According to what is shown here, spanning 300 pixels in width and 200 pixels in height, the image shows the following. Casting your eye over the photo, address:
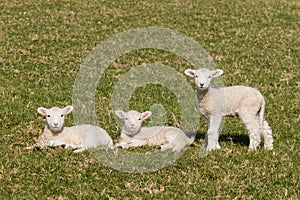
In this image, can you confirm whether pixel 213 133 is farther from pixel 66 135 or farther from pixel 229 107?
pixel 66 135

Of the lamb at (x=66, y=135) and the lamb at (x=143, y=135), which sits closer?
the lamb at (x=66, y=135)

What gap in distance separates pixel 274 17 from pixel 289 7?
4.09m

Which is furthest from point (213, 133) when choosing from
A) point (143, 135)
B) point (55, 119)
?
point (55, 119)

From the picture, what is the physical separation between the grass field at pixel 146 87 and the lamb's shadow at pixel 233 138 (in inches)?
1.0

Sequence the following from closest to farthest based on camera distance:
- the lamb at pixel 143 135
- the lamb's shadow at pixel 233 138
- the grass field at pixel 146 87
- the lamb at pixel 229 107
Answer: the grass field at pixel 146 87 → the lamb at pixel 229 107 → the lamb at pixel 143 135 → the lamb's shadow at pixel 233 138

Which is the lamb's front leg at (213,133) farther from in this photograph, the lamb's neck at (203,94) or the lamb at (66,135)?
the lamb at (66,135)

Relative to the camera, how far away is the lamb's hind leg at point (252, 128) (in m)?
10.9

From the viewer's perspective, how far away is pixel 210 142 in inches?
426

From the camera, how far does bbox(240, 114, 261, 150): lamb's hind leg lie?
1089 cm

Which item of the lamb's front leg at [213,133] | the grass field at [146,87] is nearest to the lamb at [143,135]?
the grass field at [146,87]

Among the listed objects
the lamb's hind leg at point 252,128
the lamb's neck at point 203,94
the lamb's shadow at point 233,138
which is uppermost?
the lamb's neck at point 203,94

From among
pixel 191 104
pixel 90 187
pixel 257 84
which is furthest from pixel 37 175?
pixel 257 84

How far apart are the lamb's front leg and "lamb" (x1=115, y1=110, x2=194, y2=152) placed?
55 cm

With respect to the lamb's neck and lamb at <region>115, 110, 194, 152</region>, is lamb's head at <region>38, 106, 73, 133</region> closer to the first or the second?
lamb at <region>115, 110, 194, 152</region>
